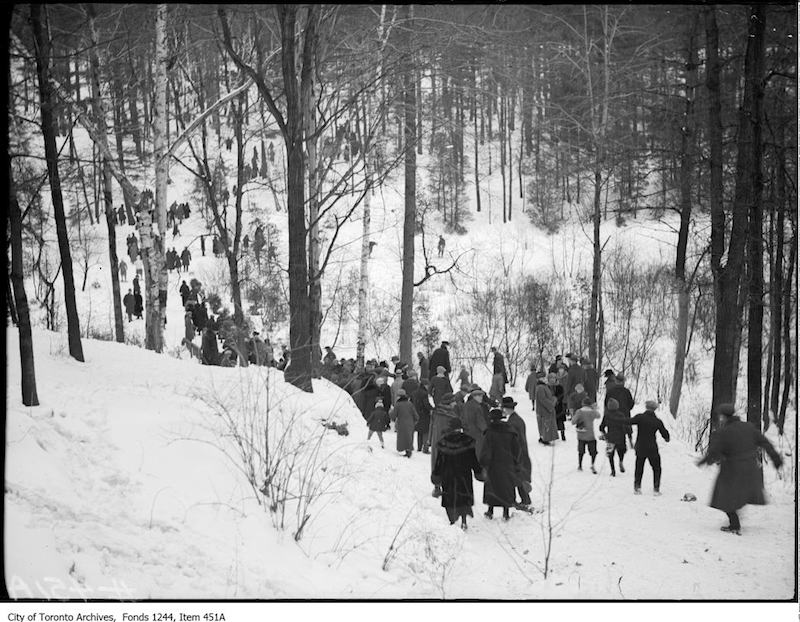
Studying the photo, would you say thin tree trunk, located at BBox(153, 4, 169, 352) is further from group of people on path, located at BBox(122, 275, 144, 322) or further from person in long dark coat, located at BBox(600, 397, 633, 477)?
group of people on path, located at BBox(122, 275, 144, 322)

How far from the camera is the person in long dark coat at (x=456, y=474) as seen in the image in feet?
25.9

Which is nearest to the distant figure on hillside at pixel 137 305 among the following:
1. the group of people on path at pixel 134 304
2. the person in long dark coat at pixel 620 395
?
the group of people on path at pixel 134 304

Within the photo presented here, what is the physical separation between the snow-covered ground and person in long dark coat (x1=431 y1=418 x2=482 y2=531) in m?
0.25

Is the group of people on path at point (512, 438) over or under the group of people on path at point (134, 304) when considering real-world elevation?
under

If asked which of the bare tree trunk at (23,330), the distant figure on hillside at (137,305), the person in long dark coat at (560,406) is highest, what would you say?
the bare tree trunk at (23,330)

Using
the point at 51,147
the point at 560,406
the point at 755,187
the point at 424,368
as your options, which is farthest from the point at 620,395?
the point at 51,147

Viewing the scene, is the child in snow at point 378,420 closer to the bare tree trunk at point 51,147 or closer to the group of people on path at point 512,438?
the group of people on path at point 512,438

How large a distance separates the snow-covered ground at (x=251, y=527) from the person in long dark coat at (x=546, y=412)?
3.20 metres

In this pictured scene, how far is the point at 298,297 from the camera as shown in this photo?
31.0 feet

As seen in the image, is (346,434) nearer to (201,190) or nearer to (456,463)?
(456,463)

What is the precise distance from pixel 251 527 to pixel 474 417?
548cm

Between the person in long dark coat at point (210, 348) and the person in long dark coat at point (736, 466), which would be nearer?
the person in long dark coat at point (736, 466)

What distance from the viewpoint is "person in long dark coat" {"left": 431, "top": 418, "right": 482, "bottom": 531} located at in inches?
311
